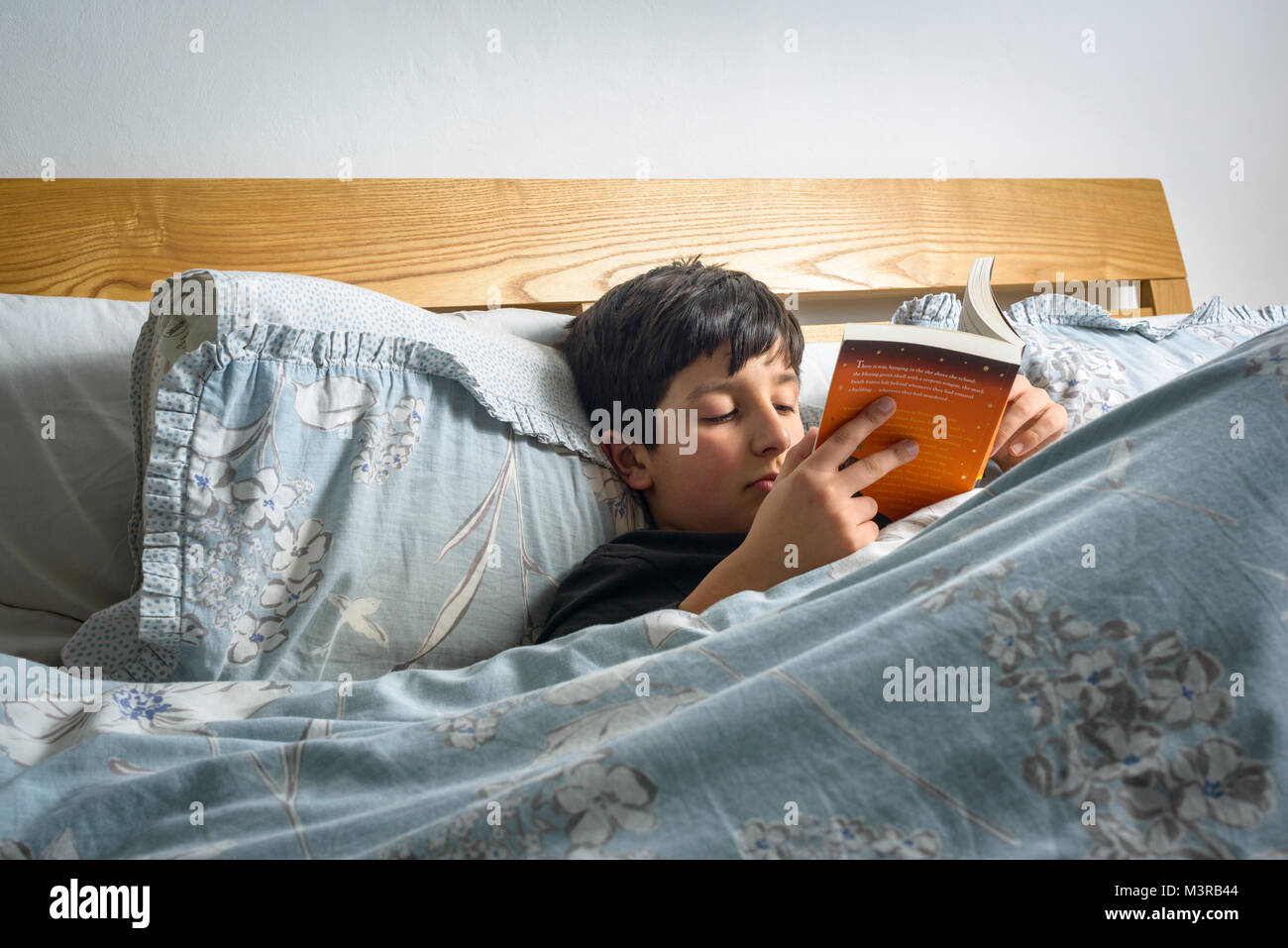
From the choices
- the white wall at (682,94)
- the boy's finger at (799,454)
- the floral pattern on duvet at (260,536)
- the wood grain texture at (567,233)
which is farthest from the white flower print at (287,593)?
the white wall at (682,94)

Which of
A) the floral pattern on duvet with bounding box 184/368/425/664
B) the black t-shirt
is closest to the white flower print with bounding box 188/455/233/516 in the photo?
the floral pattern on duvet with bounding box 184/368/425/664

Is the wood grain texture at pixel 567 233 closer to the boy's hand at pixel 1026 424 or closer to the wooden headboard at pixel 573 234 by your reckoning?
the wooden headboard at pixel 573 234

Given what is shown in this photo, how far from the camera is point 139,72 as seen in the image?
1.17 m

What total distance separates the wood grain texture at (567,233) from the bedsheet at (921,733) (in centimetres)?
76

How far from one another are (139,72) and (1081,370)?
1.22 meters

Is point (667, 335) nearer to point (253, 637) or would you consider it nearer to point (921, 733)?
point (253, 637)

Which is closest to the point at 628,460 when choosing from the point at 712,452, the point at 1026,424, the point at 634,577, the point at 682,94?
the point at 712,452

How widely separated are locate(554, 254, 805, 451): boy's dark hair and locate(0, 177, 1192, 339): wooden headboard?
28 centimetres

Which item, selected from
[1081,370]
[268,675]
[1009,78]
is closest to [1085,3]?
[1009,78]

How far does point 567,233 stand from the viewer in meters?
1.31

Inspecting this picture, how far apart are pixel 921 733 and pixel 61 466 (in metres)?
0.85

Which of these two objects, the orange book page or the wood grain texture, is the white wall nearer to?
the wood grain texture

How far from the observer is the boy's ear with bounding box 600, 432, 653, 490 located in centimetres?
98
